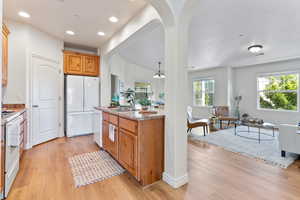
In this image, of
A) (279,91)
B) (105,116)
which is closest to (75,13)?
(105,116)

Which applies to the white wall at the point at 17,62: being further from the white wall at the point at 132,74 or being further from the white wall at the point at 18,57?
the white wall at the point at 132,74

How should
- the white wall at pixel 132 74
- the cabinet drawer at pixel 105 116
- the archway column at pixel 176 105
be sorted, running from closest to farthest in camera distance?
the archway column at pixel 176 105
the cabinet drawer at pixel 105 116
the white wall at pixel 132 74

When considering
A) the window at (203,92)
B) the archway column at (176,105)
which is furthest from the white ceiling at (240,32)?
the window at (203,92)

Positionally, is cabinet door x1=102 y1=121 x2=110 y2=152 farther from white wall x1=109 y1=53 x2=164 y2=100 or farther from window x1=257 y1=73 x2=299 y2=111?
window x1=257 y1=73 x2=299 y2=111

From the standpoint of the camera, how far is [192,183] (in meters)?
1.93

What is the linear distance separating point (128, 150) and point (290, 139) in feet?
9.61

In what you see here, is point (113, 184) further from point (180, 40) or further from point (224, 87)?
point (224, 87)

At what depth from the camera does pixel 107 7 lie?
257cm

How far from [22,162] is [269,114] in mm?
7613

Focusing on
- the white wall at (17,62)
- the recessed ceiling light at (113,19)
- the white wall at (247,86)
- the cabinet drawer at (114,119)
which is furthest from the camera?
the white wall at (247,86)

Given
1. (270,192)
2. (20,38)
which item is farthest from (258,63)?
(20,38)

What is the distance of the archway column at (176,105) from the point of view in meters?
1.83

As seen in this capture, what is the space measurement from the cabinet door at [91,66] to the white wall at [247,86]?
5430mm

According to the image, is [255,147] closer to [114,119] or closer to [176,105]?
[176,105]
